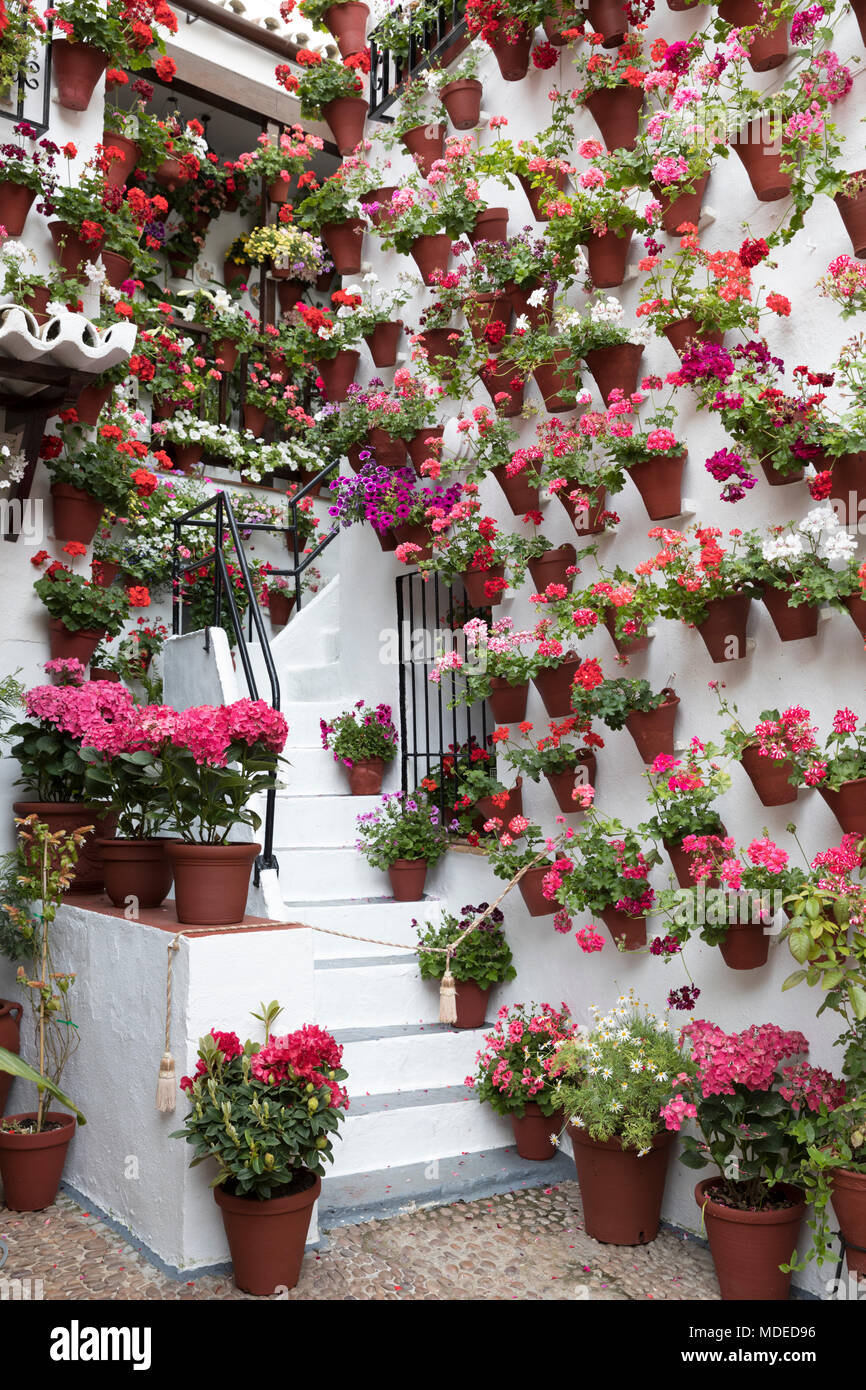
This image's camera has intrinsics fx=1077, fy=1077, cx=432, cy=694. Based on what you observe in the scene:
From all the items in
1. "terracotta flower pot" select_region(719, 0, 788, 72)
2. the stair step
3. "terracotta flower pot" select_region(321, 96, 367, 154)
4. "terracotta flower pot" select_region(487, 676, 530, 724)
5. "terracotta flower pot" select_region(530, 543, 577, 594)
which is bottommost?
the stair step

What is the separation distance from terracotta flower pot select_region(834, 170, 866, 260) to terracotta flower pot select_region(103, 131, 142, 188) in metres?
4.01

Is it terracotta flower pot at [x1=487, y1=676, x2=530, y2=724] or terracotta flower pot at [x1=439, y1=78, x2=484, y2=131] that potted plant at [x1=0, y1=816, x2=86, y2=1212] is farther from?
terracotta flower pot at [x1=439, y1=78, x2=484, y2=131]

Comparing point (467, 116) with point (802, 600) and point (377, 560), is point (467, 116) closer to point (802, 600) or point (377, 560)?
point (377, 560)

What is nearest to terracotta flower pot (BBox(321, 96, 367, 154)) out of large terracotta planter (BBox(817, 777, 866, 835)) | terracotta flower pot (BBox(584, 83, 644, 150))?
terracotta flower pot (BBox(584, 83, 644, 150))

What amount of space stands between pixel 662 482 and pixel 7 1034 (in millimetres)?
3649

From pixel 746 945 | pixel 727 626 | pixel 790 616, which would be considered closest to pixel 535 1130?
pixel 746 945

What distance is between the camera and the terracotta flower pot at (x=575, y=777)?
474 centimetres

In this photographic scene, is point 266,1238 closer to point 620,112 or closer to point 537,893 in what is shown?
point 537,893

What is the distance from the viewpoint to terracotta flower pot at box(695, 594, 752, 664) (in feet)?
12.8

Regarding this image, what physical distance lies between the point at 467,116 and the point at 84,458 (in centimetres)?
279

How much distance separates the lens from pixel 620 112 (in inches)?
184

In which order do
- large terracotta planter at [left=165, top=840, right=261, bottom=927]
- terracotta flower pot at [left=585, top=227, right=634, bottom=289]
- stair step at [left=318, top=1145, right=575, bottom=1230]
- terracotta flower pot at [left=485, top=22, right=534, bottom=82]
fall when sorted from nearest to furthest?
1. large terracotta planter at [left=165, top=840, right=261, bottom=927]
2. stair step at [left=318, top=1145, right=575, bottom=1230]
3. terracotta flower pot at [left=585, top=227, right=634, bottom=289]
4. terracotta flower pot at [left=485, top=22, right=534, bottom=82]

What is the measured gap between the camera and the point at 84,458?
5.62 metres

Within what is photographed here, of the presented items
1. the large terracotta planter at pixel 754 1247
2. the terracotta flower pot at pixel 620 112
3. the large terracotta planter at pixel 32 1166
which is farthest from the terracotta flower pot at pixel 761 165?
the large terracotta planter at pixel 32 1166
